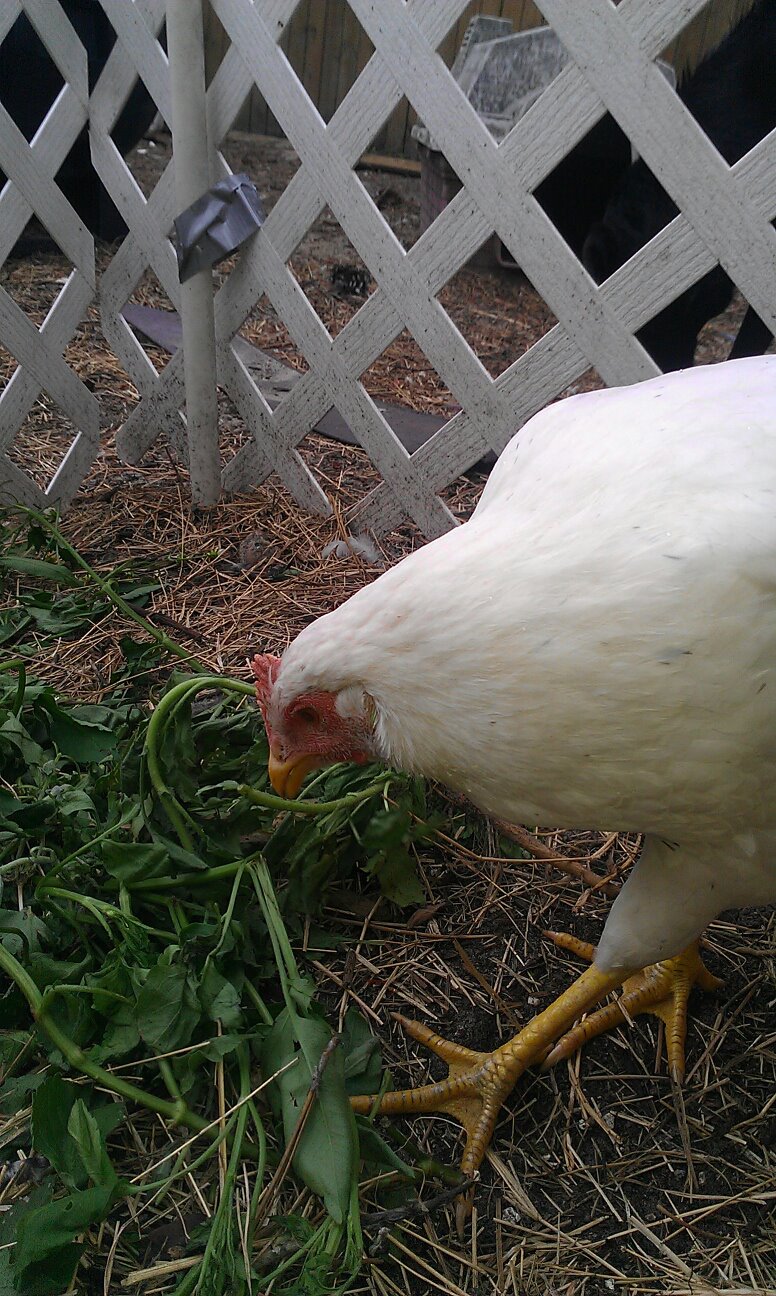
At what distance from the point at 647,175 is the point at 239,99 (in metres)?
1.37

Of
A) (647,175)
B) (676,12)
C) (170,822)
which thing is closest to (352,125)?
(676,12)

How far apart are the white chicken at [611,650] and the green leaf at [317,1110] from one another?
42cm

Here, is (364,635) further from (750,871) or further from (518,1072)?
(518,1072)

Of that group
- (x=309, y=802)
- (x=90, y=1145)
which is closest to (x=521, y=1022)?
(x=309, y=802)

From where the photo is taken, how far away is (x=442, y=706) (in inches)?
46.8

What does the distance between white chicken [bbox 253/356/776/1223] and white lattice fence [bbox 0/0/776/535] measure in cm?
57

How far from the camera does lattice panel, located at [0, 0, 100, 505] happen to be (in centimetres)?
253

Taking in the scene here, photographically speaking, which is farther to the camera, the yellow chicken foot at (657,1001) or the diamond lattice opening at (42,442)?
the diamond lattice opening at (42,442)

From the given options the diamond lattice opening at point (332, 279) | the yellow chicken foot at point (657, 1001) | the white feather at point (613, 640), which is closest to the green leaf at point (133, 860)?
the white feather at point (613, 640)

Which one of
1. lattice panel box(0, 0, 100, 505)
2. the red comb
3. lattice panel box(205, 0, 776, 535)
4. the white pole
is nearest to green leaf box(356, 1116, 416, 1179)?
the red comb

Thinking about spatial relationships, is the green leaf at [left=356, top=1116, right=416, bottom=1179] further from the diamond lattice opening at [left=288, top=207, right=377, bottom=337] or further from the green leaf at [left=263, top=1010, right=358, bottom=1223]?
the diamond lattice opening at [left=288, top=207, right=377, bottom=337]

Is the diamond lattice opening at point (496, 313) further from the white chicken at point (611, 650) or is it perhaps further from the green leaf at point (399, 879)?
the white chicken at point (611, 650)

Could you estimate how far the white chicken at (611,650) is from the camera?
1.04m

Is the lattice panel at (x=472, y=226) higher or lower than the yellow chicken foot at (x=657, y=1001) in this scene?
higher
